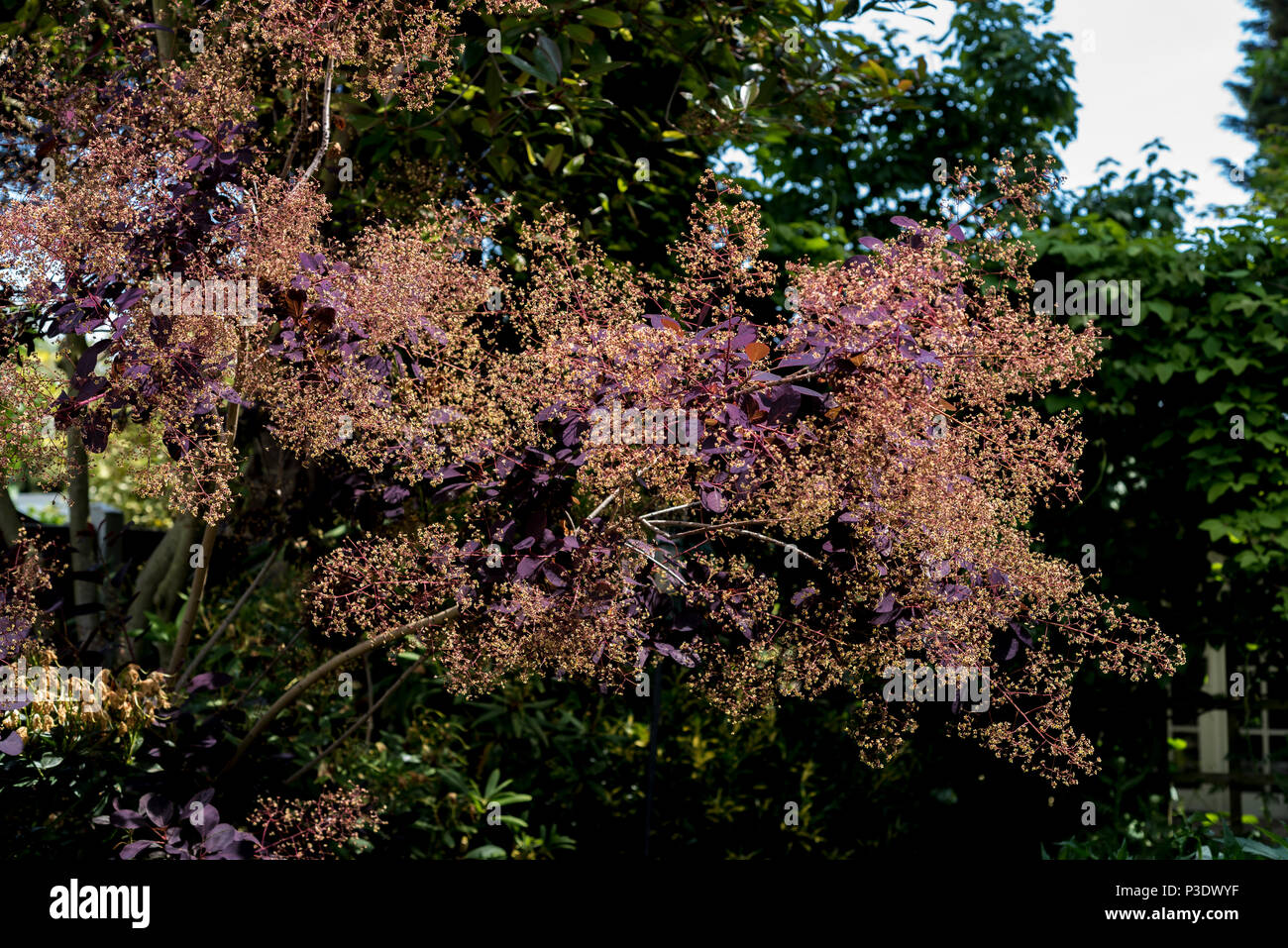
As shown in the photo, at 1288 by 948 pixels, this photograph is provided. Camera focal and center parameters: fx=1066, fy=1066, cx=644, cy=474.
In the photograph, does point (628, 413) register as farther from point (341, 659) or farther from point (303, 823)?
point (303, 823)

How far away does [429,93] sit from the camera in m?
3.41

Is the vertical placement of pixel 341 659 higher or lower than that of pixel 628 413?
lower

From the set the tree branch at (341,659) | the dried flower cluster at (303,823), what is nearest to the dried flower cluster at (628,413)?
the tree branch at (341,659)

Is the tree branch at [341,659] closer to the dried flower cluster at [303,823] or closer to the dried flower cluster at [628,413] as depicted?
the dried flower cluster at [628,413]

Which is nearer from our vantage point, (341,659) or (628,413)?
(628,413)

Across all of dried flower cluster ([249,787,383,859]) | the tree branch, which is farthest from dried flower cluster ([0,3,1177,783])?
dried flower cluster ([249,787,383,859])

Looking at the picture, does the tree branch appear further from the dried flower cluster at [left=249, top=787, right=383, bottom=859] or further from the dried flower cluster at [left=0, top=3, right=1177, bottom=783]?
the dried flower cluster at [left=249, top=787, right=383, bottom=859]

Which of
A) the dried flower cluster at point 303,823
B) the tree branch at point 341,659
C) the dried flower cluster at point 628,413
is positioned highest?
the dried flower cluster at point 628,413

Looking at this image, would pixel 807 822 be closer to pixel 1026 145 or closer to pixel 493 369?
pixel 493 369

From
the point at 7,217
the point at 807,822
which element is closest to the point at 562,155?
the point at 7,217

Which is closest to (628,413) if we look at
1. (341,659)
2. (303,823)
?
(341,659)

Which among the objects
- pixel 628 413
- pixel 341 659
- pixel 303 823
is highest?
pixel 628 413

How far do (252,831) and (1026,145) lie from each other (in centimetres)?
731

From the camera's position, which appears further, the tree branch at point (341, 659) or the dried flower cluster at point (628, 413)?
the tree branch at point (341, 659)
